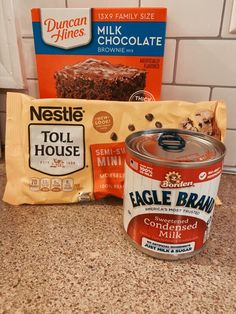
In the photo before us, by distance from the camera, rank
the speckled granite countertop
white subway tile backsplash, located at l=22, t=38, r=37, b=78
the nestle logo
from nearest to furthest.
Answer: the speckled granite countertop, the nestle logo, white subway tile backsplash, located at l=22, t=38, r=37, b=78

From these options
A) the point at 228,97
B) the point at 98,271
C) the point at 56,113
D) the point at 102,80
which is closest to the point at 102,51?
the point at 102,80

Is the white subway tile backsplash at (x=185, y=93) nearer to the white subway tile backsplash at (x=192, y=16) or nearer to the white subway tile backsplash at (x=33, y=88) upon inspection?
the white subway tile backsplash at (x=192, y=16)

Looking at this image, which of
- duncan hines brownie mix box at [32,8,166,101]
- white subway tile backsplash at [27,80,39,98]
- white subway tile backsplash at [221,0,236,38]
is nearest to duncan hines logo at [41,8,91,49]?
duncan hines brownie mix box at [32,8,166,101]

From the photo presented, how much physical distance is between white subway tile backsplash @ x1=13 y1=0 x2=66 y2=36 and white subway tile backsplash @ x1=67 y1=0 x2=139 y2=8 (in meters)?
0.02

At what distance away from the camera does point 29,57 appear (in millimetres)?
586

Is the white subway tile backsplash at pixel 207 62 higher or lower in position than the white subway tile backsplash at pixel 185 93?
higher

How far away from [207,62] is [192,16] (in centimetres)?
9

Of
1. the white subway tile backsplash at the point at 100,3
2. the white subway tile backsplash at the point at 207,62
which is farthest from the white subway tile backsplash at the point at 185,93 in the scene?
the white subway tile backsplash at the point at 100,3

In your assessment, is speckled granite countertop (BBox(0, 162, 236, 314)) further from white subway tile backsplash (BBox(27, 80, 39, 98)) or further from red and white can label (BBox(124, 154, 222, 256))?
white subway tile backsplash (BBox(27, 80, 39, 98))

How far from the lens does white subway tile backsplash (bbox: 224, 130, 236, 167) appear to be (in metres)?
0.58

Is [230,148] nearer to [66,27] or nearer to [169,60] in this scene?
[169,60]

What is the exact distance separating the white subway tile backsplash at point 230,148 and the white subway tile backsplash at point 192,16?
20 cm

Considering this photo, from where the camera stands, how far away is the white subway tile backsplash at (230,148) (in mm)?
576

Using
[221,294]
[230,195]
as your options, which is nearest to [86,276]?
[221,294]
